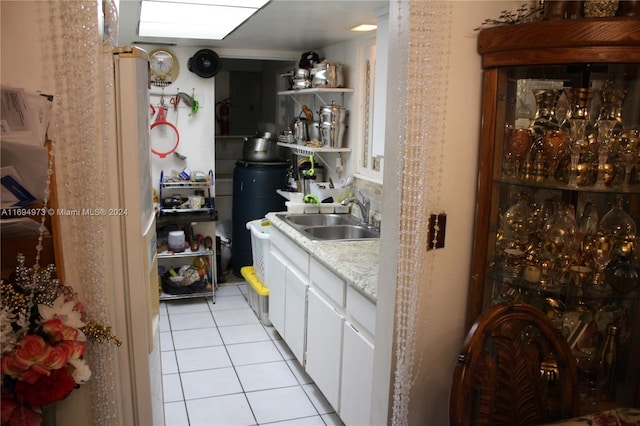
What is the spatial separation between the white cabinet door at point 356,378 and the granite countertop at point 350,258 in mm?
244

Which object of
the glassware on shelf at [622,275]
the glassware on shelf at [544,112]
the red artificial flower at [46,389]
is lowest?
the red artificial flower at [46,389]

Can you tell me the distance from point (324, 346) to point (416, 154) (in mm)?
1508

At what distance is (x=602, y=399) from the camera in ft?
5.74

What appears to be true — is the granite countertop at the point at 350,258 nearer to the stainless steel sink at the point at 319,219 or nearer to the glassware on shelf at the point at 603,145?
the stainless steel sink at the point at 319,219

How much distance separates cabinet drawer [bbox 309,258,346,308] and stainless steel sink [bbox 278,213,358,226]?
0.75 m

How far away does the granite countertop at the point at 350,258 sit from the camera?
91.9 inches

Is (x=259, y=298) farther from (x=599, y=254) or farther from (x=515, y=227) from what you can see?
(x=599, y=254)

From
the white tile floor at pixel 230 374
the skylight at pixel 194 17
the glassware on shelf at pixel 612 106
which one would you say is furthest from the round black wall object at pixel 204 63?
the glassware on shelf at pixel 612 106

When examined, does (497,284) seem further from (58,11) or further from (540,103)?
(58,11)

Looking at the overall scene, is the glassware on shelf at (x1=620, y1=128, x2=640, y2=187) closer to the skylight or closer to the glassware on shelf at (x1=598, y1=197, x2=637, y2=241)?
the glassware on shelf at (x1=598, y1=197, x2=637, y2=241)

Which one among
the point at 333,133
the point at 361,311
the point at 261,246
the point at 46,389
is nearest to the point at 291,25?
the point at 333,133

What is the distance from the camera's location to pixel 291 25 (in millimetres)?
3406

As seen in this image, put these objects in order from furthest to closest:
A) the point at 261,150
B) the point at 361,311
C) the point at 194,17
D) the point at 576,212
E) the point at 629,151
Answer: the point at 261,150 < the point at 194,17 < the point at 361,311 < the point at 576,212 < the point at 629,151

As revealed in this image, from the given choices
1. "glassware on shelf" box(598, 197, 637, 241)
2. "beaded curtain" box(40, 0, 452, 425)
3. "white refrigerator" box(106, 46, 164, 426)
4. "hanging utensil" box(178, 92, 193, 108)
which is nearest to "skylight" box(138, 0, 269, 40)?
"hanging utensil" box(178, 92, 193, 108)
